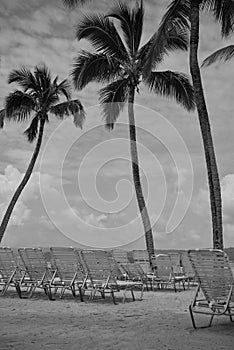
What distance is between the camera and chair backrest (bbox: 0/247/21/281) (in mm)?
10500

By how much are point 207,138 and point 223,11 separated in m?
3.58

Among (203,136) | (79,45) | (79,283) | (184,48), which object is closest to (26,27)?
(79,45)

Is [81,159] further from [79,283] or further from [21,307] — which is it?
[21,307]

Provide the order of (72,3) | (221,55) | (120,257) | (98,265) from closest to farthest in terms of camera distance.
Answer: (98,265) < (120,257) < (72,3) < (221,55)

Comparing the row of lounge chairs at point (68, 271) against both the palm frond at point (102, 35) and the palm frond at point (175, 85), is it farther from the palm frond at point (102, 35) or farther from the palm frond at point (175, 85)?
the palm frond at point (102, 35)

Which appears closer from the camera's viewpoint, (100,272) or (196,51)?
(100,272)

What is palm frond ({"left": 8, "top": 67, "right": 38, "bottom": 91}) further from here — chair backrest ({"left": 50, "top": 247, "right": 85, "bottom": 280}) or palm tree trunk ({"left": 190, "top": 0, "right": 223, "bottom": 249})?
chair backrest ({"left": 50, "top": 247, "right": 85, "bottom": 280})

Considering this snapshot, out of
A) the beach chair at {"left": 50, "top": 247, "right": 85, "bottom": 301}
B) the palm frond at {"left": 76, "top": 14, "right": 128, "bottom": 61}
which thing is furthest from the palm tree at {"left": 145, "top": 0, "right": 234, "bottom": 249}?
the palm frond at {"left": 76, "top": 14, "right": 128, "bottom": 61}

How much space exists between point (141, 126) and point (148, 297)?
9.83 meters

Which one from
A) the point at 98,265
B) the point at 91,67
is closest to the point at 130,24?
the point at 91,67

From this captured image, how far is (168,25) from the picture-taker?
12.5 metres

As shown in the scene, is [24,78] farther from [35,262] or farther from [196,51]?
[35,262]

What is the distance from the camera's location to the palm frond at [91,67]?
17.6 metres

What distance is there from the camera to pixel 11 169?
22.5 meters
